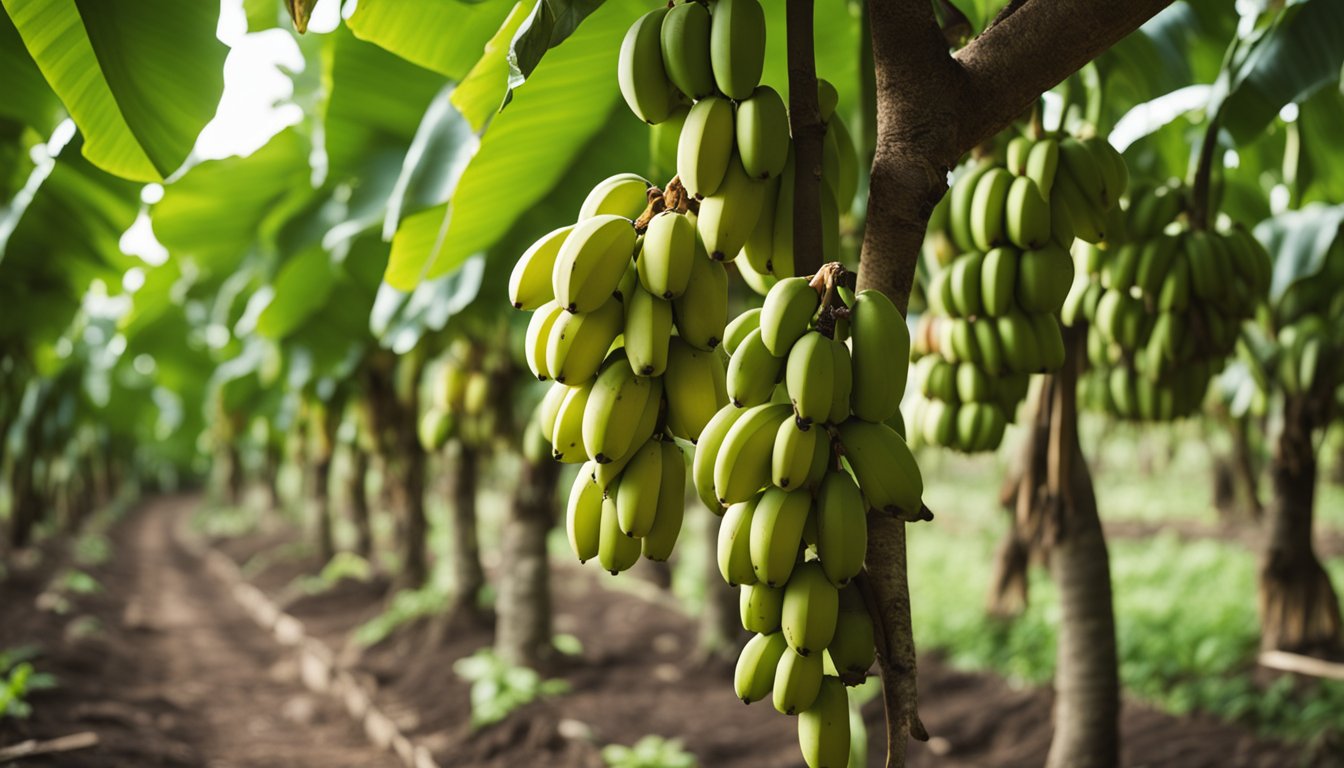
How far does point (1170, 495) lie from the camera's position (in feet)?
45.1

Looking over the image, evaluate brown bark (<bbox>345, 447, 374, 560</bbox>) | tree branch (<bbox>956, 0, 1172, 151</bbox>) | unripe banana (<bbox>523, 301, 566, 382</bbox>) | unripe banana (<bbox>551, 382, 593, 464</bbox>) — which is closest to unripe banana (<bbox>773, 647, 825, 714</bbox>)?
unripe banana (<bbox>551, 382, 593, 464</bbox>)

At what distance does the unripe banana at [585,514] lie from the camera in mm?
1166

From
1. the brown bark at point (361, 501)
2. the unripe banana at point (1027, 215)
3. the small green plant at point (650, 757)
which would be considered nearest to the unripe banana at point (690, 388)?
the unripe banana at point (1027, 215)

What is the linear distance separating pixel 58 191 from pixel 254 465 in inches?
694

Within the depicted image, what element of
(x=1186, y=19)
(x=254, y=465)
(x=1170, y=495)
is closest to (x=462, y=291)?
(x=1186, y=19)

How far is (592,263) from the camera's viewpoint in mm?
1060

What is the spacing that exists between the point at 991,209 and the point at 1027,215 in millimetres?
107

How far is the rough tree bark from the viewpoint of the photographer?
1123 millimetres

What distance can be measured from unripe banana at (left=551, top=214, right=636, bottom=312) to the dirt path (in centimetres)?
271

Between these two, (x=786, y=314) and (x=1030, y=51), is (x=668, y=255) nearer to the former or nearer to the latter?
(x=786, y=314)

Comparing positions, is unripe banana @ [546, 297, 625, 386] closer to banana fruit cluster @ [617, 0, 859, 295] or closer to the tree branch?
banana fruit cluster @ [617, 0, 859, 295]

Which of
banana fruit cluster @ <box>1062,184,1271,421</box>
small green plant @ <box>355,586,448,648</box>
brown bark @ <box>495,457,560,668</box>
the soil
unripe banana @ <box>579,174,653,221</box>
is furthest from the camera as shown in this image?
small green plant @ <box>355,586,448,648</box>

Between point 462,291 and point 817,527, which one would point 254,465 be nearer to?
point 462,291

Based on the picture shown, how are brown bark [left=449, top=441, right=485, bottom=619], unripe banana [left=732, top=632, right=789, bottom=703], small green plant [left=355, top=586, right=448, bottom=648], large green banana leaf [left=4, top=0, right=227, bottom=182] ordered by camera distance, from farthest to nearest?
small green plant [left=355, top=586, right=448, bottom=648], brown bark [left=449, top=441, right=485, bottom=619], large green banana leaf [left=4, top=0, right=227, bottom=182], unripe banana [left=732, top=632, right=789, bottom=703]
